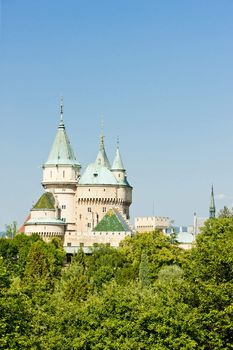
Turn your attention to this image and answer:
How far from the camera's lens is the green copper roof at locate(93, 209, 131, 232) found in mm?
140500

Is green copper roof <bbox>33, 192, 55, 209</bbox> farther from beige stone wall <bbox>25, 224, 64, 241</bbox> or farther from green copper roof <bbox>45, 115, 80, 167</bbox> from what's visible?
green copper roof <bbox>45, 115, 80, 167</bbox>

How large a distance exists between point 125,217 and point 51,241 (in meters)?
17.4

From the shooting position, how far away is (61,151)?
15050cm

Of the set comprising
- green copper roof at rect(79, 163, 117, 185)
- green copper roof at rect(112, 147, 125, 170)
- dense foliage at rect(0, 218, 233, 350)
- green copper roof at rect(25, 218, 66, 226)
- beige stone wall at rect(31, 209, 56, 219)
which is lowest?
dense foliage at rect(0, 218, 233, 350)

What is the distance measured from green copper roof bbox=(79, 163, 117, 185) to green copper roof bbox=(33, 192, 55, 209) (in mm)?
7367

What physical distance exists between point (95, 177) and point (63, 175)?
14.7 ft

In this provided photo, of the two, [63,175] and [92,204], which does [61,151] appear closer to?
[63,175]

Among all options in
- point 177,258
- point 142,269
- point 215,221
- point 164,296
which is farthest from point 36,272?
point 164,296

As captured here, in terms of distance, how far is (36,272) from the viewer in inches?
4213

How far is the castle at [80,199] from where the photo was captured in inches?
5527

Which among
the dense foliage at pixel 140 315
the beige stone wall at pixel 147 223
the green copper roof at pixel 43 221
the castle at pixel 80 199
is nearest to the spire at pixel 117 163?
the castle at pixel 80 199

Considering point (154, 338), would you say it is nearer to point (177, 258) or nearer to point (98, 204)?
point (177, 258)

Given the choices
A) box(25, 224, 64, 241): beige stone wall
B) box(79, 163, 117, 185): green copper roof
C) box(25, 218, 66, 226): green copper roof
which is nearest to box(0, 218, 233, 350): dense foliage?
box(25, 224, 64, 241): beige stone wall

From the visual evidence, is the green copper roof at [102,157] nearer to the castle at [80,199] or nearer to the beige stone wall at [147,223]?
the castle at [80,199]
